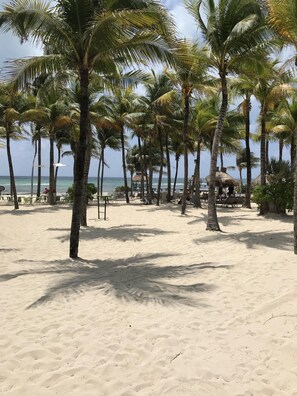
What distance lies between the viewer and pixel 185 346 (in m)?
3.82

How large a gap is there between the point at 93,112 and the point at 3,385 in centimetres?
2042

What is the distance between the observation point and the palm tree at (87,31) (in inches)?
291

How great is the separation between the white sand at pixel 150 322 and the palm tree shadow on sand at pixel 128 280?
0.8 inches

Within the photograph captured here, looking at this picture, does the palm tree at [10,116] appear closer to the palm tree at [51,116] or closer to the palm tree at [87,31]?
the palm tree at [51,116]

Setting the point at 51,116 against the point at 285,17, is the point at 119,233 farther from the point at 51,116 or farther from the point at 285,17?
the point at 51,116

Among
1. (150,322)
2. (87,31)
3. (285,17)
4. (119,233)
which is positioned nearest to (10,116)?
(119,233)

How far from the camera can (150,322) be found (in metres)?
4.40

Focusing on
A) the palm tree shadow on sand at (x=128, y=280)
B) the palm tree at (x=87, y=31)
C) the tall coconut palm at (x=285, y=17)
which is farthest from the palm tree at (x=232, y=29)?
the palm tree shadow on sand at (x=128, y=280)

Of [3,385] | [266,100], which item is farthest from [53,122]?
[3,385]

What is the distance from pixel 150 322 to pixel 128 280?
75.2 inches

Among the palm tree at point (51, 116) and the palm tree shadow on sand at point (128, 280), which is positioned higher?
the palm tree at point (51, 116)

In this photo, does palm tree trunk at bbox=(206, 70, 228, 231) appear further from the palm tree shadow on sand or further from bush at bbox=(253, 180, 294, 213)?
the palm tree shadow on sand

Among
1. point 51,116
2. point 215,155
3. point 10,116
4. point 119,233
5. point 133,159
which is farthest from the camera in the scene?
point 133,159

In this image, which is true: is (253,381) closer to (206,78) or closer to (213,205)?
(213,205)
